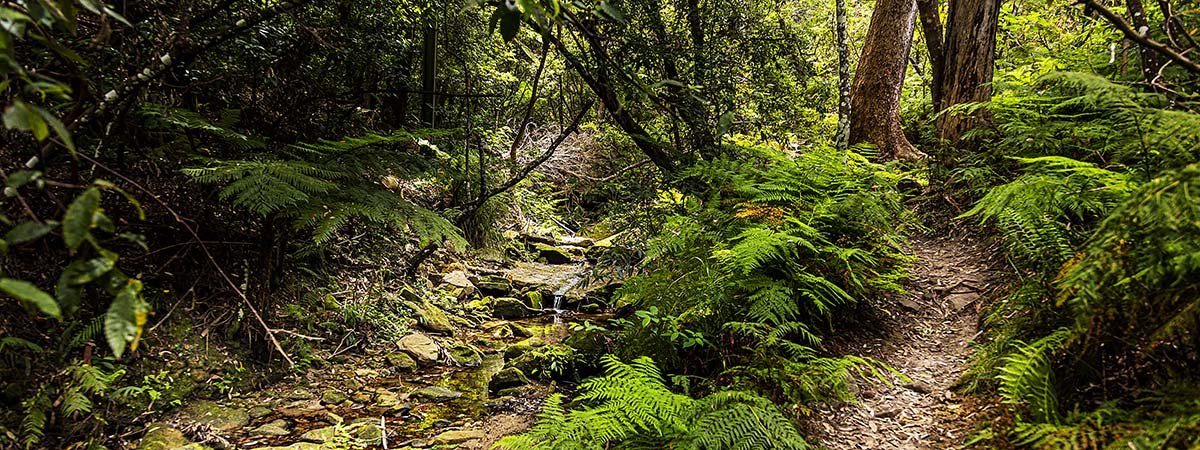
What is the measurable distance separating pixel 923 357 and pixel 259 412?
15.0 feet

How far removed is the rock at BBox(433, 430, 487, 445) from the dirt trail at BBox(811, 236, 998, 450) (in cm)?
231

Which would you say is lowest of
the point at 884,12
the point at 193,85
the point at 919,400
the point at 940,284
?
the point at 919,400

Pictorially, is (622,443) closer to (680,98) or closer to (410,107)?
(680,98)

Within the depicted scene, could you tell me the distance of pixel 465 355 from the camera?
576 cm

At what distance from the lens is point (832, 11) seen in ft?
32.8

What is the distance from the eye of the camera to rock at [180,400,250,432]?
12.4ft

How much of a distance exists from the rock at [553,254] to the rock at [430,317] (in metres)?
3.65

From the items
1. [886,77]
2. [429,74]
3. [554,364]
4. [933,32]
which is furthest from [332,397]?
[933,32]

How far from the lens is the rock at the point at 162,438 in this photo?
3441 millimetres

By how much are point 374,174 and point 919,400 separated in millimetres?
4057

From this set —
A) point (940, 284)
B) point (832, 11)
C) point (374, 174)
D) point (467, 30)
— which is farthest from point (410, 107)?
point (832, 11)

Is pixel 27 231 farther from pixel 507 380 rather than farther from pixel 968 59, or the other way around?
pixel 968 59

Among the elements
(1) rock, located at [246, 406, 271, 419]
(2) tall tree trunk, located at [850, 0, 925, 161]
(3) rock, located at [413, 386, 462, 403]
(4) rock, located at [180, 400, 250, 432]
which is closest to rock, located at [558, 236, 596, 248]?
(2) tall tree trunk, located at [850, 0, 925, 161]

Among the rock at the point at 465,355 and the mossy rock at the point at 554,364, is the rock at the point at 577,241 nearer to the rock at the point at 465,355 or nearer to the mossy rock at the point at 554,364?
the rock at the point at 465,355
